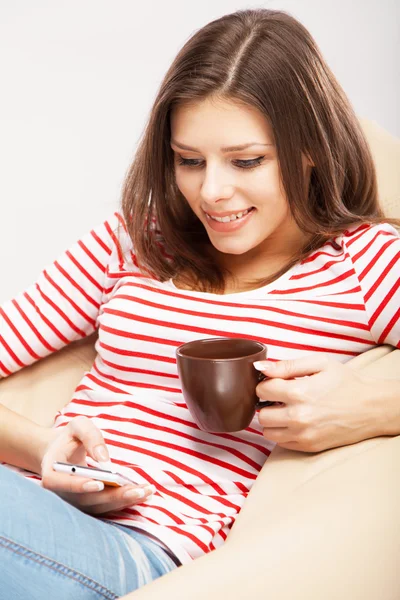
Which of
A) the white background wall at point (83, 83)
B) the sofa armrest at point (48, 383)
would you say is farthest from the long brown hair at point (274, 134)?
the white background wall at point (83, 83)

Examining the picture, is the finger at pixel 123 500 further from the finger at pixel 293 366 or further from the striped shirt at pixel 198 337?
the finger at pixel 293 366

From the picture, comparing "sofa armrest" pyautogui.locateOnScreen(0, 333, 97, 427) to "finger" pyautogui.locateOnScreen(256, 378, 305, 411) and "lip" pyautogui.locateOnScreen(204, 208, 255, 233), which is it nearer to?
"lip" pyautogui.locateOnScreen(204, 208, 255, 233)

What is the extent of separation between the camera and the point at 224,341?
992mm

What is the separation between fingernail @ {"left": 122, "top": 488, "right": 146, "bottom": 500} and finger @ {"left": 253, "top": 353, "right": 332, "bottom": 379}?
0.21 meters

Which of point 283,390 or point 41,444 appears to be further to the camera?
point 41,444

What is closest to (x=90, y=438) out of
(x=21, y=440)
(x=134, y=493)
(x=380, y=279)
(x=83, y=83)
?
(x=134, y=493)

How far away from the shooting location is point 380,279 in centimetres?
111

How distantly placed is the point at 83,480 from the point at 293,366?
0.30m

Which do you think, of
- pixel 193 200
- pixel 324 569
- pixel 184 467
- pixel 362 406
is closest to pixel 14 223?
pixel 193 200

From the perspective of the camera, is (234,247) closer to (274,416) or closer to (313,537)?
(274,416)

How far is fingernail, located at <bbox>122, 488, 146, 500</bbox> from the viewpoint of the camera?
914 millimetres

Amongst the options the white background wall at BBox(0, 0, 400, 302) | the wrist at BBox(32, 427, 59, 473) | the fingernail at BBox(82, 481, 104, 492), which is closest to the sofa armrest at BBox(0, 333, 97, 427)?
the wrist at BBox(32, 427, 59, 473)

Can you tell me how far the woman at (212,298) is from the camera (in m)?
0.95

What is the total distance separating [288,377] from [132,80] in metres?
1.32
